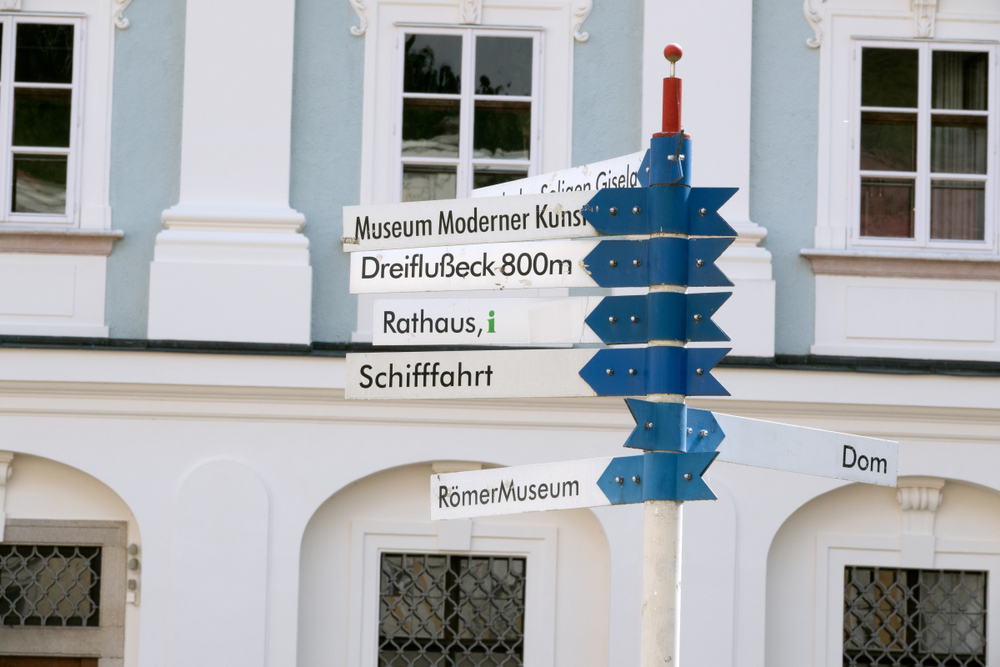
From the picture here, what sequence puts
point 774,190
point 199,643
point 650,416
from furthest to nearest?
1. point 774,190
2. point 199,643
3. point 650,416

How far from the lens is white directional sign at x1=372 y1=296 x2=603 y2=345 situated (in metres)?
4.02

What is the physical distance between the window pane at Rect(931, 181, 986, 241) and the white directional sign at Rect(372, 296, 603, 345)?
487cm

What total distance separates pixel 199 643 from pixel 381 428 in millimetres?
1721

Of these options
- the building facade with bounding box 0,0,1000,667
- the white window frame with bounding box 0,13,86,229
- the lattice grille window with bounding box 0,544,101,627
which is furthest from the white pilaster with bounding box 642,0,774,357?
the lattice grille window with bounding box 0,544,101,627

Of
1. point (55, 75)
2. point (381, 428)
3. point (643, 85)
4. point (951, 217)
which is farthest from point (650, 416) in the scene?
point (55, 75)

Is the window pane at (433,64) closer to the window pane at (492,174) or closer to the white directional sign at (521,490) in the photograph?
the window pane at (492,174)

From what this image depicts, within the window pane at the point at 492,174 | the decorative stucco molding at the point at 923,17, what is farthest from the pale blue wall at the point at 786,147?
the window pane at the point at 492,174

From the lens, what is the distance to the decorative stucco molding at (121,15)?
7.97m

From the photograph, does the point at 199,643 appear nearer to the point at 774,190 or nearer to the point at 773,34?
the point at 774,190

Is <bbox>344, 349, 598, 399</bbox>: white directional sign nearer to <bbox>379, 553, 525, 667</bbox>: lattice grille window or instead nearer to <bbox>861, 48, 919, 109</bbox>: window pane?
<bbox>379, 553, 525, 667</bbox>: lattice grille window

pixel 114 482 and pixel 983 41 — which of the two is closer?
pixel 114 482

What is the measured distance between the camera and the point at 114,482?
7602mm

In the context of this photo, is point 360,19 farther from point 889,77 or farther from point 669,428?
point 669,428

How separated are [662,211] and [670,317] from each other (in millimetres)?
332
